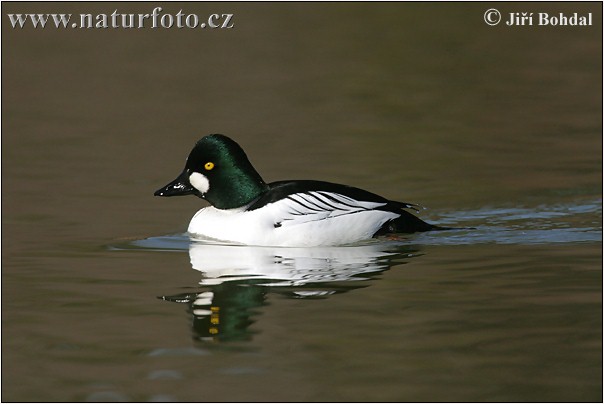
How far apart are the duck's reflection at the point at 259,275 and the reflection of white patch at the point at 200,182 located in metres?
0.51

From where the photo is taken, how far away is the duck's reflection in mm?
7074

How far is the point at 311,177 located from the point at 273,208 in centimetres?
308

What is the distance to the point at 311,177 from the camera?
12672mm

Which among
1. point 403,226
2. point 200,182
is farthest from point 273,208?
point 403,226

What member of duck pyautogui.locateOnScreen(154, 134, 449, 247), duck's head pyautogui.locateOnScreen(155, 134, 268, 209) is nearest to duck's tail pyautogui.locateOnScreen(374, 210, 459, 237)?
duck pyautogui.locateOnScreen(154, 134, 449, 247)

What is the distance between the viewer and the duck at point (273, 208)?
9.55m

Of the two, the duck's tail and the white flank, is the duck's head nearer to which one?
the white flank

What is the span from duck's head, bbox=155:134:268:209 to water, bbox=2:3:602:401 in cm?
51

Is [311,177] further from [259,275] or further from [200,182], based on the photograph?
[259,275]

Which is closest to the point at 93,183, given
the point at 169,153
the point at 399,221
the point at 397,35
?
the point at 169,153

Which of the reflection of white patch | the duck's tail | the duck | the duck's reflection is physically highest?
the reflection of white patch

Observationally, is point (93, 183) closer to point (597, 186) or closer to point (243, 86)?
point (597, 186)

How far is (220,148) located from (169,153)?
177 inches

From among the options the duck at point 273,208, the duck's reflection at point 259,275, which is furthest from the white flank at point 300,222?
the duck's reflection at point 259,275
